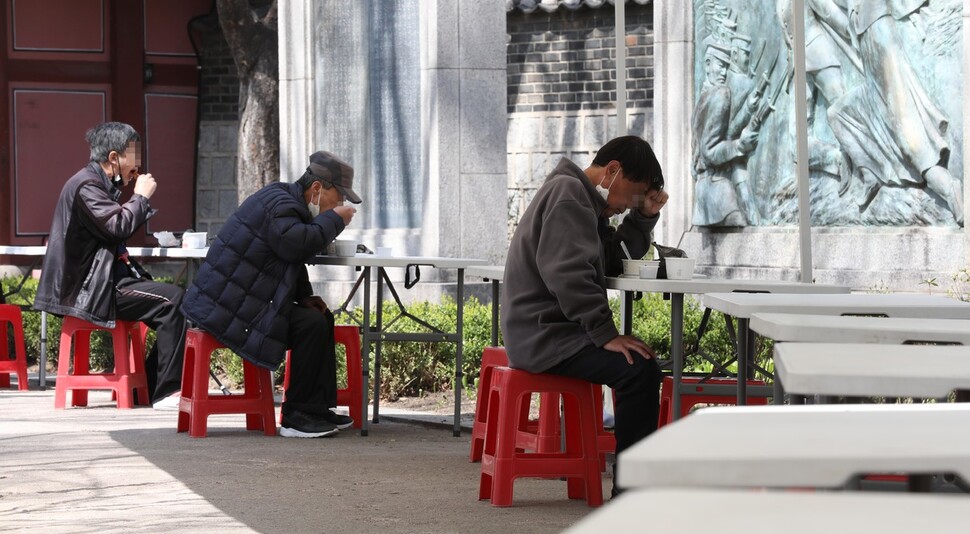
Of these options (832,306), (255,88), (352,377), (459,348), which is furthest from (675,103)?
(832,306)

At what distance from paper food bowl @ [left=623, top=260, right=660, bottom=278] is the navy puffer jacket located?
186cm

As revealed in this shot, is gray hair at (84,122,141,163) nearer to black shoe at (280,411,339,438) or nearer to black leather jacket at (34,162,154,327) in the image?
Result: black leather jacket at (34,162,154,327)

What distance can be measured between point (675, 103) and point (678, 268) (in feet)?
22.7

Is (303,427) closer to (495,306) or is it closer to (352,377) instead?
(352,377)

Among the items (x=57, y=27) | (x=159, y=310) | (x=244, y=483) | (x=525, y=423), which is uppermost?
(x=57, y=27)

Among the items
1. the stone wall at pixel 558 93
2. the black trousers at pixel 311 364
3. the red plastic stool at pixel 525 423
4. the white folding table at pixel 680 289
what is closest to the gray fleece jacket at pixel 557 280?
the white folding table at pixel 680 289

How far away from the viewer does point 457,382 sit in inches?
300

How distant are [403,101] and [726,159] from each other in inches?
103

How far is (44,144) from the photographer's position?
1622 cm

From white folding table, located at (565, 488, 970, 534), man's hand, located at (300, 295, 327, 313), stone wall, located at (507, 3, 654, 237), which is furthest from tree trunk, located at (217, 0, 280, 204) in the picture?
white folding table, located at (565, 488, 970, 534)

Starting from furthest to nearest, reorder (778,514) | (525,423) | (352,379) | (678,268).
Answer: (352,379) → (525,423) → (678,268) → (778,514)

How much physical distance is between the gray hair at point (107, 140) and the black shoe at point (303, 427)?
2.06 metres

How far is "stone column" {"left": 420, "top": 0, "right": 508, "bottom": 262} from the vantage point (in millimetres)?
10266

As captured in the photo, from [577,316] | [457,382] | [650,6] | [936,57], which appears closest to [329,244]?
[457,382]
